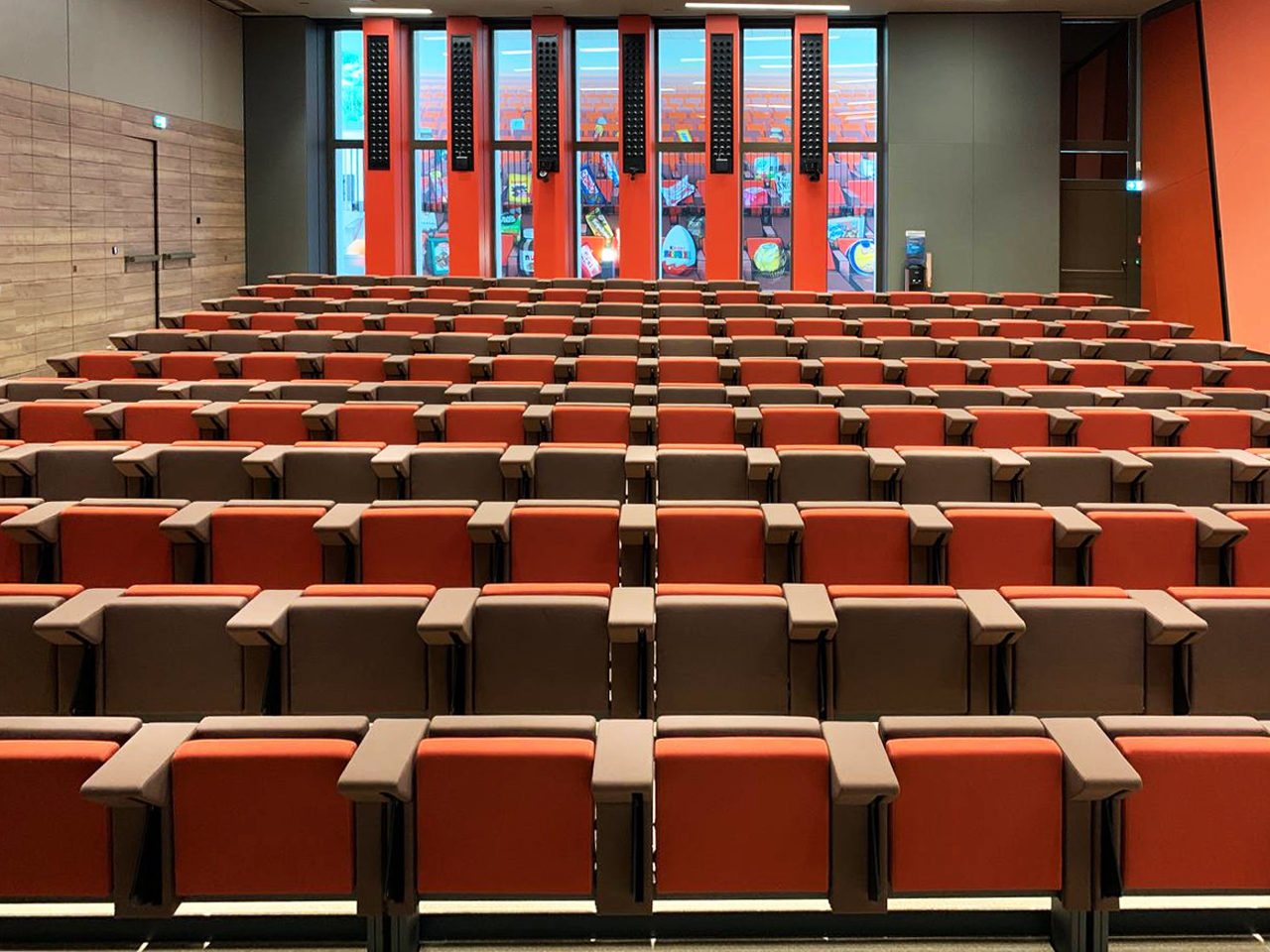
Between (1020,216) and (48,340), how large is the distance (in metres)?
2.85

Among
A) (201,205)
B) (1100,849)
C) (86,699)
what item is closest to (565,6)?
(201,205)

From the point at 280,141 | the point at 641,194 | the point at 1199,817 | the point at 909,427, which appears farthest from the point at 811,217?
the point at 1199,817

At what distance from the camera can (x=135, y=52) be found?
3.34 m

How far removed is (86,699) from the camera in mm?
875

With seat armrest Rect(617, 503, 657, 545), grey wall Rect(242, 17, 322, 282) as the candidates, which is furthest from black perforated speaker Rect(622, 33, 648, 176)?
seat armrest Rect(617, 503, 657, 545)

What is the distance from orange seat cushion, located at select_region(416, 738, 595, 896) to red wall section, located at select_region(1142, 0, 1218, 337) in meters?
3.36

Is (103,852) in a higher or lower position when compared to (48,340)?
lower

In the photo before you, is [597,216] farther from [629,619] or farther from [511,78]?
[629,619]

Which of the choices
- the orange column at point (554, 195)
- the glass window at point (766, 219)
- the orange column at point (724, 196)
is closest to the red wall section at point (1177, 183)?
the glass window at point (766, 219)

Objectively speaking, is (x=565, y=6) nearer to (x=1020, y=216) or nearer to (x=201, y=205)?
(x=201, y=205)

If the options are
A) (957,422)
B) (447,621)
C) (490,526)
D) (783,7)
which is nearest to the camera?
(447,621)

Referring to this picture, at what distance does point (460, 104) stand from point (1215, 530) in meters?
3.46

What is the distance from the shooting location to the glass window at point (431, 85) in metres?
4.24

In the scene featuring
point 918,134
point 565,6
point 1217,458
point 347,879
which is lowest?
point 347,879
